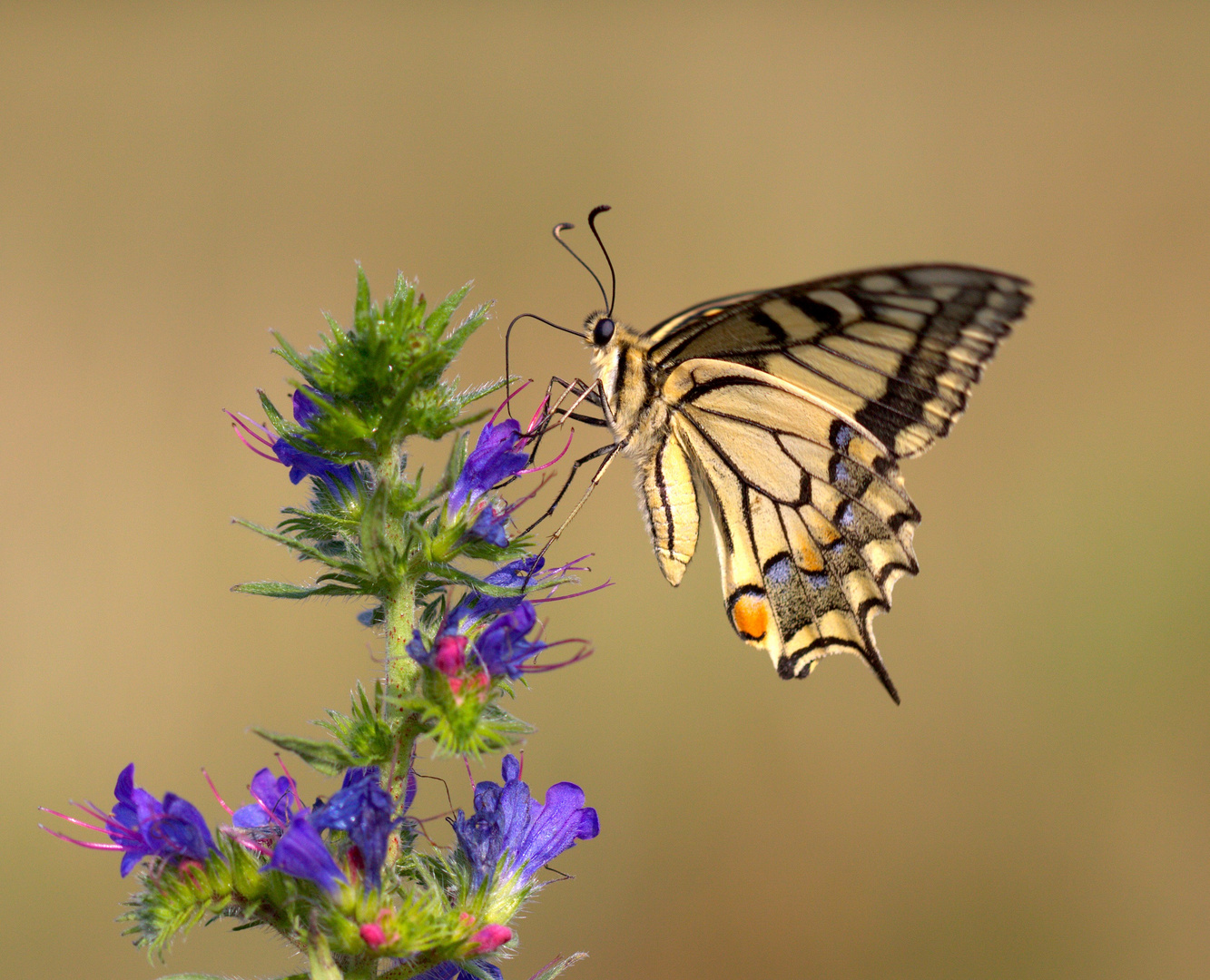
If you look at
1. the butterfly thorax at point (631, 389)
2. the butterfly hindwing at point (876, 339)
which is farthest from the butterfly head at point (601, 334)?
the butterfly hindwing at point (876, 339)

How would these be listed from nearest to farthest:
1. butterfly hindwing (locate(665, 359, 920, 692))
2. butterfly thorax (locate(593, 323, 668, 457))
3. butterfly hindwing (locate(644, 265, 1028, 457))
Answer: butterfly hindwing (locate(644, 265, 1028, 457)) → butterfly thorax (locate(593, 323, 668, 457)) → butterfly hindwing (locate(665, 359, 920, 692))

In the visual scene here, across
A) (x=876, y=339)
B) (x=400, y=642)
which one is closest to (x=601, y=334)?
(x=876, y=339)

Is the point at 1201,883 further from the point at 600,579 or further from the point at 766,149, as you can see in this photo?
the point at 766,149

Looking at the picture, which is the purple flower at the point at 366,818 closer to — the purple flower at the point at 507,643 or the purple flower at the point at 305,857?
the purple flower at the point at 305,857

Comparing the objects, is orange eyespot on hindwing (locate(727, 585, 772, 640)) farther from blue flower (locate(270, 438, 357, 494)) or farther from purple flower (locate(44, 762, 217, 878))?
purple flower (locate(44, 762, 217, 878))

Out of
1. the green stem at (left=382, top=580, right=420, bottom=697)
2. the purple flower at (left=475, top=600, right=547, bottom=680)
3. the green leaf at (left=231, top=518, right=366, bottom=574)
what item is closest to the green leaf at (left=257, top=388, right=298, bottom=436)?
the green leaf at (left=231, top=518, right=366, bottom=574)

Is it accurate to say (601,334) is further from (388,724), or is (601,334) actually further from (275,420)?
(388,724)

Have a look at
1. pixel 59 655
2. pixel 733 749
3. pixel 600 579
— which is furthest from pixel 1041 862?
pixel 59 655

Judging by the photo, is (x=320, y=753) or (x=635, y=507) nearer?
(x=320, y=753)
